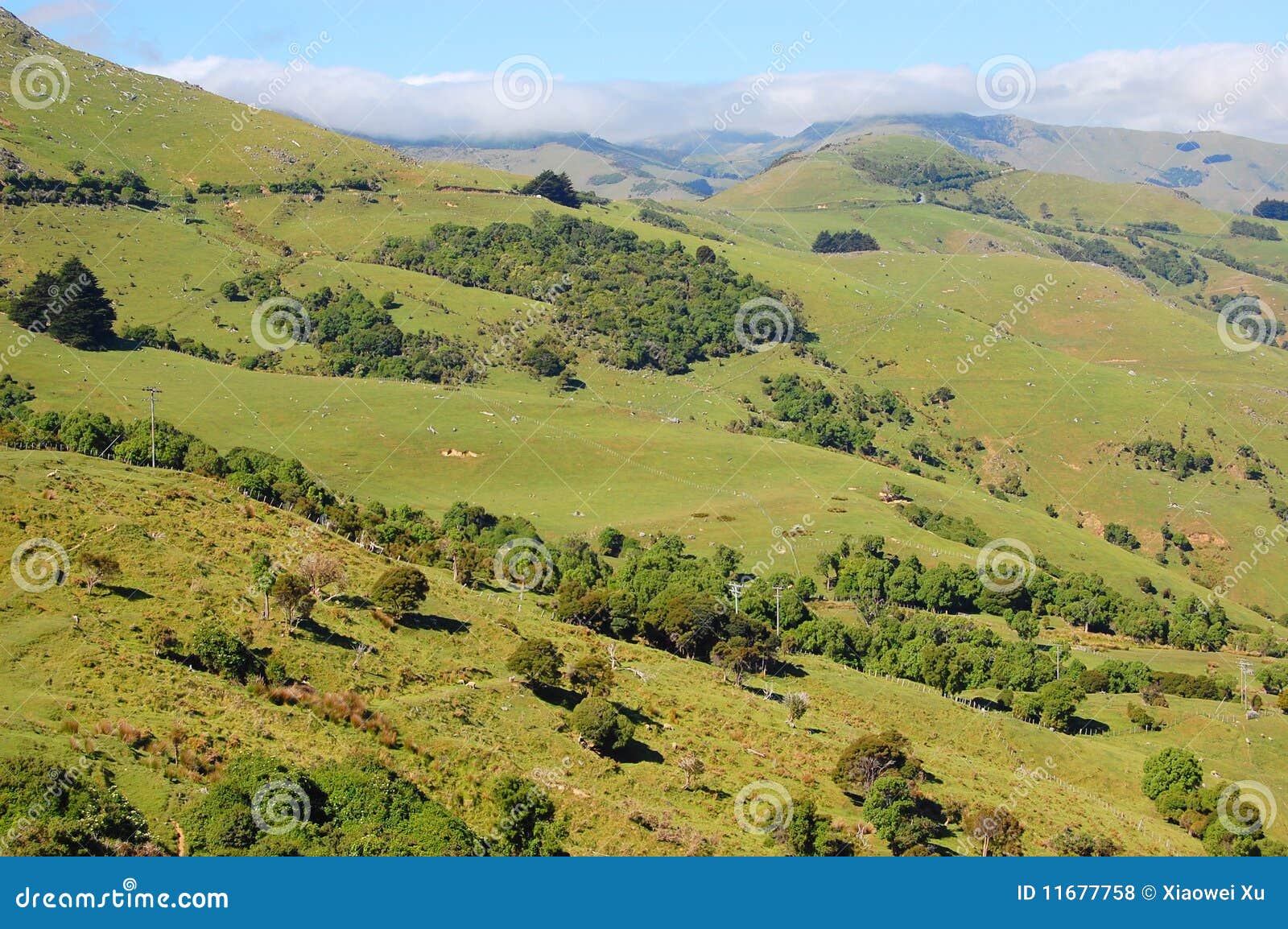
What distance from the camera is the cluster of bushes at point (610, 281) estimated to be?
165750mm

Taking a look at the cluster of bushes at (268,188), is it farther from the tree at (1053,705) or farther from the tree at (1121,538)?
the tree at (1053,705)

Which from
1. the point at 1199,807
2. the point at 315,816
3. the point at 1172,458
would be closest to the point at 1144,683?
the point at 1199,807

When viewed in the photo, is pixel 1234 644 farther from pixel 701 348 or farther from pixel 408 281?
pixel 408 281

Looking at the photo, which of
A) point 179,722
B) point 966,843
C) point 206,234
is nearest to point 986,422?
point 206,234

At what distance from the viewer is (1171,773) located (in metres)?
56.1

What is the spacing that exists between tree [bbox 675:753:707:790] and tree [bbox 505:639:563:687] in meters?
7.58

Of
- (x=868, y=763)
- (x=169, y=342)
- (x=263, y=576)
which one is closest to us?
(x=868, y=763)

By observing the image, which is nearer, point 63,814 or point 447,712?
point 63,814

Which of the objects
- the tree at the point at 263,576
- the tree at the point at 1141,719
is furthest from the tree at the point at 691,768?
the tree at the point at 1141,719

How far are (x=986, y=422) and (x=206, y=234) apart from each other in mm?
109503

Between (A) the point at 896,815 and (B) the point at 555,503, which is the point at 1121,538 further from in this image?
(A) the point at 896,815

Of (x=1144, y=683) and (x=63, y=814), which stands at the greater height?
(x=63, y=814)

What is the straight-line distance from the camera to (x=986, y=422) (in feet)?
522

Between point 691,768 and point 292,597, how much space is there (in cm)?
1687
